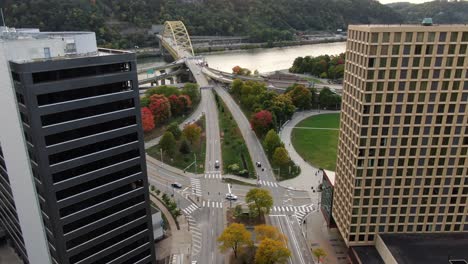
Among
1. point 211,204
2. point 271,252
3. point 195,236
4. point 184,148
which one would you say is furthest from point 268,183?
point 271,252

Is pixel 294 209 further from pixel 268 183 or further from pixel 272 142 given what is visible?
pixel 272 142

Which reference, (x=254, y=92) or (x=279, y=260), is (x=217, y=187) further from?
(x=254, y=92)

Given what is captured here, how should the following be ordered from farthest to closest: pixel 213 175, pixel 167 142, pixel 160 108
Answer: pixel 160 108 < pixel 167 142 < pixel 213 175

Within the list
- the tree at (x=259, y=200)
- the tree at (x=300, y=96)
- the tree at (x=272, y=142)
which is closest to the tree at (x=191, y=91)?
the tree at (x=300, y=96)

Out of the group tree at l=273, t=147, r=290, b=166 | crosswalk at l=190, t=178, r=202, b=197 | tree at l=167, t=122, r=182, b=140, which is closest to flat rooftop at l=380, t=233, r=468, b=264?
tree at l=273, t=147, r=290, b=166

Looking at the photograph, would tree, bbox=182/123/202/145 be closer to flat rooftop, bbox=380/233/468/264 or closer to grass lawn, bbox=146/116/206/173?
grass lawn, bbox=146/116/206/173

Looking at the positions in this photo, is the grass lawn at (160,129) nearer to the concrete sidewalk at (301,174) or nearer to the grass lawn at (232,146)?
the grass lawn at (232,146)
